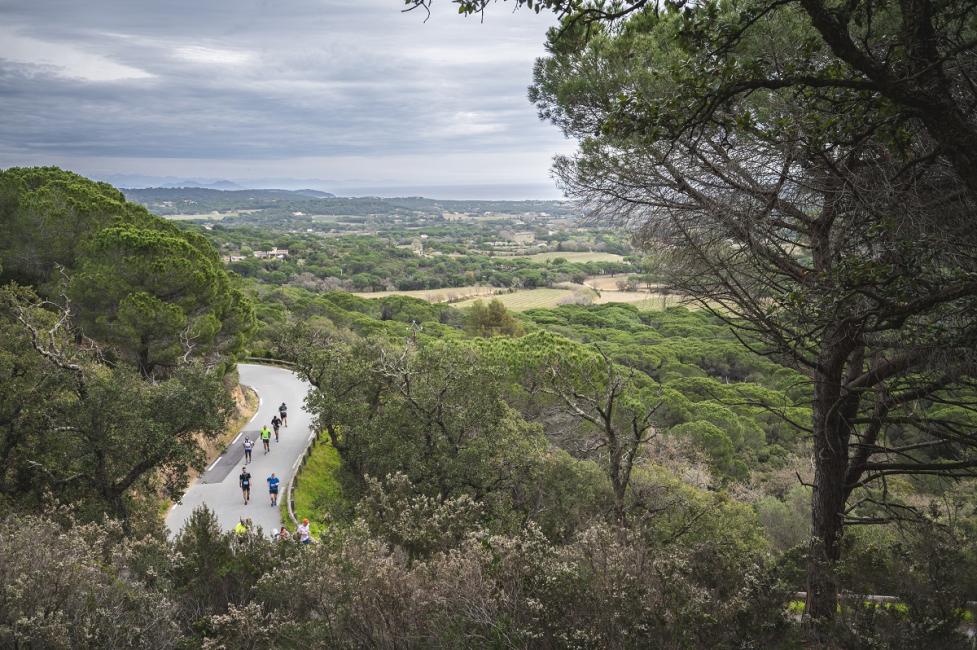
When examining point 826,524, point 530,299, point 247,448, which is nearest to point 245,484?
point 247,448

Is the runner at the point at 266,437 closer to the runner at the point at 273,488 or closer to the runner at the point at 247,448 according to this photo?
the runner at the point at 247,448

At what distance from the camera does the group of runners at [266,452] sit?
15.1 meters

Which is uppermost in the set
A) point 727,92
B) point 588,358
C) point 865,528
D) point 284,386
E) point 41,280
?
point 727,92

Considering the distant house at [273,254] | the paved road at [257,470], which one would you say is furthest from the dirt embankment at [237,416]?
the distant house at [273,254]

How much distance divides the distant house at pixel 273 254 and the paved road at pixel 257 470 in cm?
6009

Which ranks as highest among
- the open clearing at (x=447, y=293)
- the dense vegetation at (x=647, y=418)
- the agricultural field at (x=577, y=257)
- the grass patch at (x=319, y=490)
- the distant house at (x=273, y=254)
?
the dense vegetation at (x=647, y=418)

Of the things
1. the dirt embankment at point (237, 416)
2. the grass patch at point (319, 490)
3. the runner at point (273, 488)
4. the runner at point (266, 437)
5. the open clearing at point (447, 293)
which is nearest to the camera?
the grass patch at point (319, 490)

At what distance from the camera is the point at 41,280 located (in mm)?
18625

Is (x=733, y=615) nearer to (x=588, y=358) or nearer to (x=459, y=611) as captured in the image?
(x=459, y=611)

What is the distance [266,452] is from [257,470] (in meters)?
1.43

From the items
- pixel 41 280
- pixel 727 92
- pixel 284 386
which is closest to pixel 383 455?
pixel 727 92

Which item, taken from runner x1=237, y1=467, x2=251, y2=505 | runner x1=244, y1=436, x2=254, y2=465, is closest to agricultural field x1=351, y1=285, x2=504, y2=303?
runner x1=244, y1=436, x2=254, y2=465

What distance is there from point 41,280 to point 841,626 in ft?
73.1

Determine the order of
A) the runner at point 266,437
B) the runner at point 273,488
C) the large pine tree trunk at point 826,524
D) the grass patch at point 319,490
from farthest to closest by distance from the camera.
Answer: the runner at point 266,437, the runner at point 273,488, the grass patch at point 319,490, the large pine tree trunk at point 826,524
